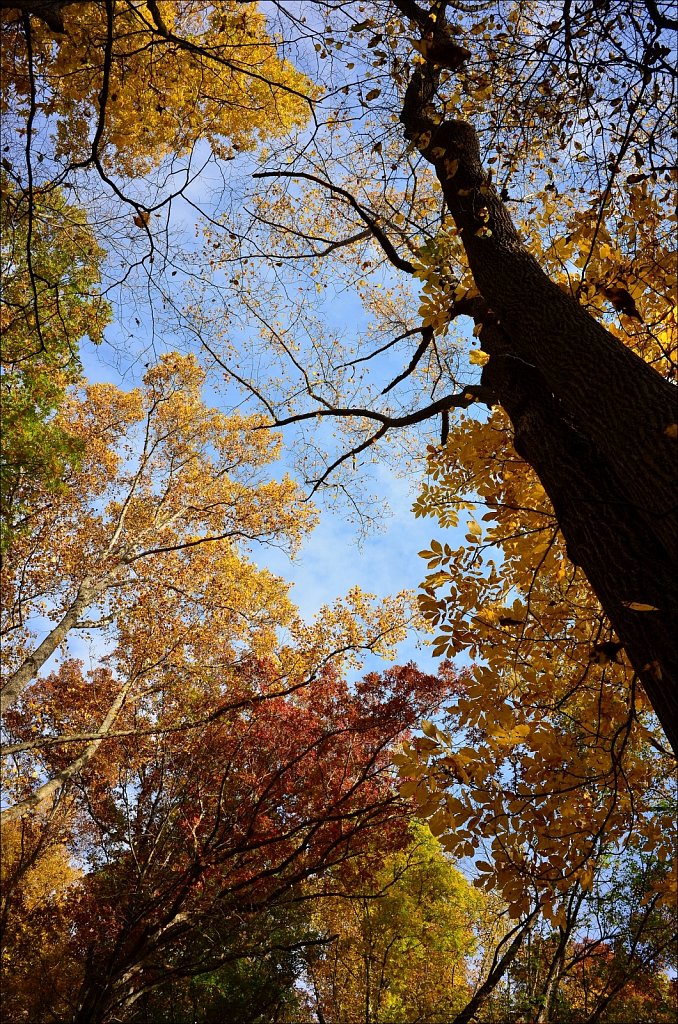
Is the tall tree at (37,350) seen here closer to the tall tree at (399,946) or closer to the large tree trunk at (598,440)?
the large tree trunk at (598,440)

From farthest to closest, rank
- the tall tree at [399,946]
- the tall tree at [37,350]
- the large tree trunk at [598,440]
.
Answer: the tall tree at [399,946] → the tall tree at [37,350] → the large tree trunk at [598,440]

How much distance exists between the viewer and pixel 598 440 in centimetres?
183

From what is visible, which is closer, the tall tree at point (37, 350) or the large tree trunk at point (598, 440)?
the large tree trunk at point (598, 440)

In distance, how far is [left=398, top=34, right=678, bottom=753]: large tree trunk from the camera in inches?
61.6

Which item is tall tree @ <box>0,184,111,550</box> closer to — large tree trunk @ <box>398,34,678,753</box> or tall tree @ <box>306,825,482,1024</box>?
large tree trunk @ <box>398,34,678,753</box>

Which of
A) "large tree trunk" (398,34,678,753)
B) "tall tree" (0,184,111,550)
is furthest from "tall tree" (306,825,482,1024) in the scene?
"large tree trunk" (398,34,678,753)

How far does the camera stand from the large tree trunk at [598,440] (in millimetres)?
1563

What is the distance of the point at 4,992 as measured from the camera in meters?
8.35

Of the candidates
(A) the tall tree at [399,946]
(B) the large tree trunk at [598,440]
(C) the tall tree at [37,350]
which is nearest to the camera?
(B) the large tree trunk at [598,440]

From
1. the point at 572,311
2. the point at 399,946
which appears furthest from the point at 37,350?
the point at 399,946

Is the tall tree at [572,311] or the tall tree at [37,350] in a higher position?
the tall tree at [37,350]

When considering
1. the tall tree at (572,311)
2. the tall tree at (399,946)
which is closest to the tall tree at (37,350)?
the tall tree at (572,311)

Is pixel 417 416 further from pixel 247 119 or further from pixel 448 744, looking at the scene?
pixel 247 119

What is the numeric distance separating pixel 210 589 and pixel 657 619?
8.38 meters
